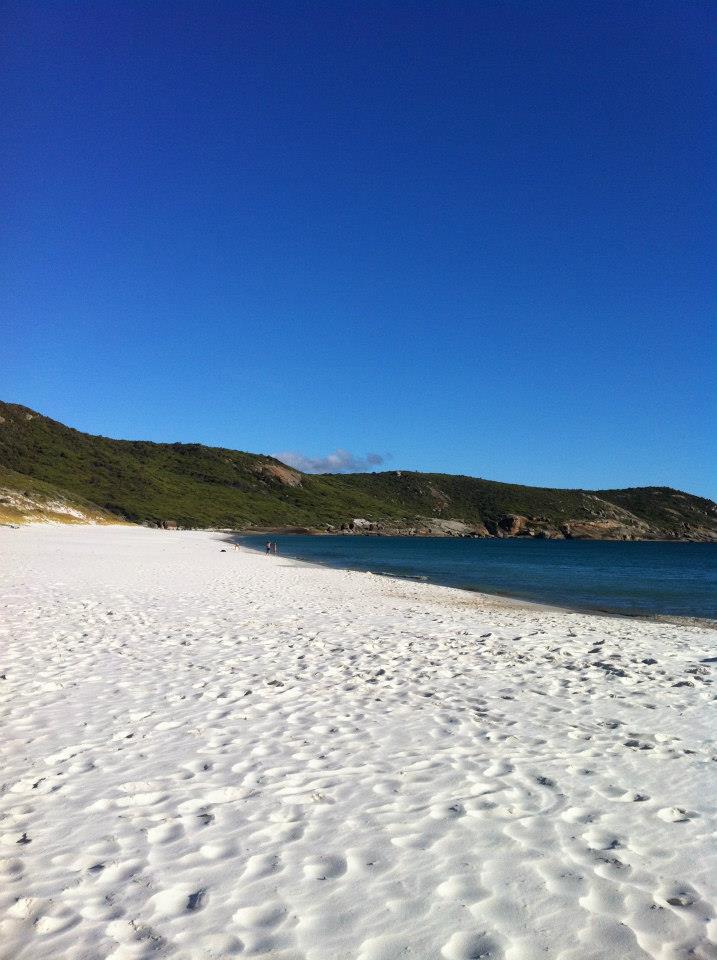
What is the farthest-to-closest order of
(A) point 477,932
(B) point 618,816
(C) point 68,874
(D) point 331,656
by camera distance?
(D) point 331,656 → (B) point 618,816 → (C) point 68,874 → (A) point 477,932

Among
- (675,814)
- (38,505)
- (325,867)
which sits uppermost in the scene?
(38,505)

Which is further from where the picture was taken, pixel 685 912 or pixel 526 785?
pixel 526 785

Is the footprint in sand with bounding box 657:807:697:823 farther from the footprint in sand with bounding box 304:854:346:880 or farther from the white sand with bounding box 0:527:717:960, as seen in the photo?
the footprint in sand with bounding box 304:854:346:880

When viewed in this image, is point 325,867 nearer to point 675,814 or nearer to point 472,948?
point 472,948

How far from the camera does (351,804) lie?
18.9 ft

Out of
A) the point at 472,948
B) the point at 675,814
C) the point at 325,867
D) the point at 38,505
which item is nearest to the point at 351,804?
the point at 325,867

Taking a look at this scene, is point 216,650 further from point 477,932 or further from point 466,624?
point 477,932

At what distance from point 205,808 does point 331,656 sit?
6831mm

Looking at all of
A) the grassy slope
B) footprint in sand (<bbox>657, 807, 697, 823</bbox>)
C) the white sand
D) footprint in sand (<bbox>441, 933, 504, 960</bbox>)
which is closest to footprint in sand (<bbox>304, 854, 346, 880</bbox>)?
the white sand

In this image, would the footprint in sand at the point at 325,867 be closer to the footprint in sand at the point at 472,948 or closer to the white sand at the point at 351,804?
the white sand at the point at 351,804

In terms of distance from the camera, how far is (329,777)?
636 cm

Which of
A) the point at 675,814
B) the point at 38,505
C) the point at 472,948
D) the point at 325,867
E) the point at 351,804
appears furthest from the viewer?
the point at 38,505

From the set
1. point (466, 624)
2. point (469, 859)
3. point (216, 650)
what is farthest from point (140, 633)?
point (469, 859)

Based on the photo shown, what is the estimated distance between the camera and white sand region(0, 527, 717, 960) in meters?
3.99
